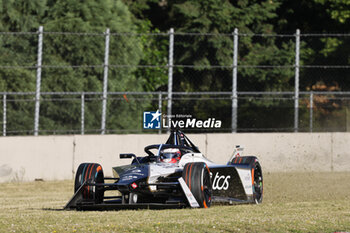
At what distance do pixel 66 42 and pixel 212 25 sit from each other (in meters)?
6.44

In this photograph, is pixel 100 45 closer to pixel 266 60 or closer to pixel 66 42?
pixel 66 42

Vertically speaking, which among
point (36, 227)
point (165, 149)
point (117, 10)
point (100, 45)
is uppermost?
point (117, 10)

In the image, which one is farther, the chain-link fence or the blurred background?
the blurred background

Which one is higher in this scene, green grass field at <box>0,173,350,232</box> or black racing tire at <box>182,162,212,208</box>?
black racing tire at <box>182,162,212,208</box>

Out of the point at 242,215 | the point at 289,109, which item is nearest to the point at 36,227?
the point at 242,215

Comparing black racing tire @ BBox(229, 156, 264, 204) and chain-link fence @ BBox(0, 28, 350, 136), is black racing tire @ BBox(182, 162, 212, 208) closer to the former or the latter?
black racing tire @ BBox(229, 156, 264, 204)

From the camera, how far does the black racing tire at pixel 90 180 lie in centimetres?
1186

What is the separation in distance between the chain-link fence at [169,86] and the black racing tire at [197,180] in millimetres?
7208

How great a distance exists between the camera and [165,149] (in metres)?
12.4

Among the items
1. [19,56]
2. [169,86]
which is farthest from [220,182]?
[19,56]

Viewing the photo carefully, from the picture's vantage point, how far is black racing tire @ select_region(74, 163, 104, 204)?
467 inches

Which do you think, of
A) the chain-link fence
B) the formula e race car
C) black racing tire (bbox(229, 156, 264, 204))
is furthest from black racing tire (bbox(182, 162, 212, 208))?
the chain-link fence

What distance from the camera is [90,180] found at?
1184 cm

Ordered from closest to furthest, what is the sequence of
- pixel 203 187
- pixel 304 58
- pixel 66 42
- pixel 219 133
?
pixel 203 187 < pixel 219 133 < pixel 66 42 < pixel 304 58
